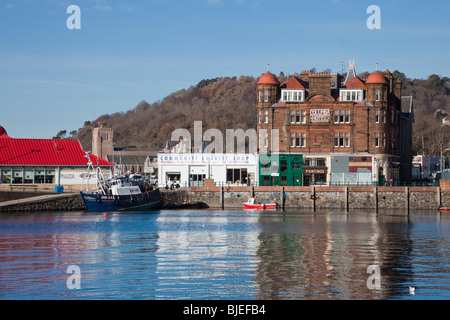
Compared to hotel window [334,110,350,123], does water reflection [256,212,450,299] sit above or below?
below

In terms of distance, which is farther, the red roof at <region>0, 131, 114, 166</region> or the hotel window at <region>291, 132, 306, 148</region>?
the hotel window at <region>291, 132, 306, 148</region>

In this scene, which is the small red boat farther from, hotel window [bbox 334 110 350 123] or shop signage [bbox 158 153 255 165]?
hotel window [bbox 334 110 350 123]

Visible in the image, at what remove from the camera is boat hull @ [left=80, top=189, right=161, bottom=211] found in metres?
83.3

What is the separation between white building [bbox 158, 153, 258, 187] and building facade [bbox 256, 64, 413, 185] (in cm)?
405

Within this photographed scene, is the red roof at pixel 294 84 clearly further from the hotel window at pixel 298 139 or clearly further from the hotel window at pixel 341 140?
the hotel window at pixel 341 140

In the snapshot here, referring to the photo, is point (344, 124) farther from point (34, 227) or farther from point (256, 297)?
point (256, 297)

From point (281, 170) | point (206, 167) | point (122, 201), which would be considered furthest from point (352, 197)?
point (122, 201)

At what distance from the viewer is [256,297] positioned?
99.3 ft

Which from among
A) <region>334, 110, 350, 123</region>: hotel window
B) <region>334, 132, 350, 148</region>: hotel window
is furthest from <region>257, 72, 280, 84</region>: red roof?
<region>334, 132, 350, 148</region>: hotel window

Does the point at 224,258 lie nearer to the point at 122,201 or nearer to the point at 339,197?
the point at 122,201

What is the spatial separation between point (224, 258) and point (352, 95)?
60.0m

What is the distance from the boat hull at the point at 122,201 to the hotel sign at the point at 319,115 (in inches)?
989
